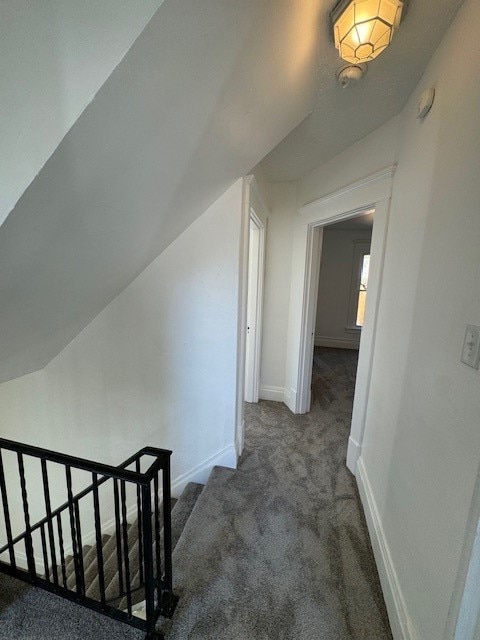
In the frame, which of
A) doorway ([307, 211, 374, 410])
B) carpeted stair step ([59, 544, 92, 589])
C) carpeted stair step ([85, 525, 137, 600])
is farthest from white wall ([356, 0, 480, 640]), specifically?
doorway ([307, 211, 374, 410])

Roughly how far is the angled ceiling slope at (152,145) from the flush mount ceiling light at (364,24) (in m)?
0.11

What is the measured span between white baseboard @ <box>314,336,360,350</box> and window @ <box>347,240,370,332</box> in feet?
0.85

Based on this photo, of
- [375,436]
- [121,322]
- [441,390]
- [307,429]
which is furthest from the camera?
[307,429]

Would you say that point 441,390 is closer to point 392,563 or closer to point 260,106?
point 392,563

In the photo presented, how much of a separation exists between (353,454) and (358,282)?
13.4 ft

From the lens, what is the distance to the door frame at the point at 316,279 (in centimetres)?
183

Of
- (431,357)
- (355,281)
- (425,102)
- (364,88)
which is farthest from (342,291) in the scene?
(431,357)

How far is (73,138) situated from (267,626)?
6.47 feet

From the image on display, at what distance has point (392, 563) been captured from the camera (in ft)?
4.20

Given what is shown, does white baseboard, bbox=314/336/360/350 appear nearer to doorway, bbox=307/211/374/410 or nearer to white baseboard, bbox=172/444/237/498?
doorway, bbox=307/211/374/410

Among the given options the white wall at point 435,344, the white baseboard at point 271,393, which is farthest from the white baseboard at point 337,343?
the white wall at point 435,344

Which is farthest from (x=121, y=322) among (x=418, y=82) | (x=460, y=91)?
(x=418, y=82)

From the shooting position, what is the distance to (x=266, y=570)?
142 centimetres

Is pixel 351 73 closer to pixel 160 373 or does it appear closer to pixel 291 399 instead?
pixel 160 373
